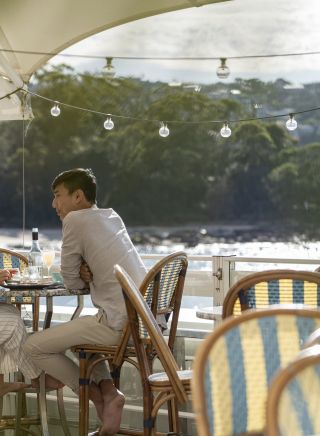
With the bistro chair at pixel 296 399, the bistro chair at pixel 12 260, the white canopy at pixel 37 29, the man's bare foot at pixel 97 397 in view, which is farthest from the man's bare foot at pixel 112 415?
the white canopy at pixel 37 29

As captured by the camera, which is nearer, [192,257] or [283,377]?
[283,377]

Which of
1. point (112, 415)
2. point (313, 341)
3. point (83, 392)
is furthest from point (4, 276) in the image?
point (313, 341)

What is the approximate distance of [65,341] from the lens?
3.28 metres

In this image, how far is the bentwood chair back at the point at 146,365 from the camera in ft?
8.05

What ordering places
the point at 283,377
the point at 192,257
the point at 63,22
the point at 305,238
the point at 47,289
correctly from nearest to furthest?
the point at 283,377
the point at 47,289
the point at 192,257
the point at 63,22
the point at 305,238

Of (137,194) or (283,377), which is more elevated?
(137,194)

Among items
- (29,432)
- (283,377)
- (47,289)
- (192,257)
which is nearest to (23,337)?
(47,289)

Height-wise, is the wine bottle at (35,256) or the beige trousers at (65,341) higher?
the wine bottle at (35,256)

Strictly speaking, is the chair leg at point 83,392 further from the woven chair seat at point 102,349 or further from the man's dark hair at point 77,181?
the man's dark hair at point 77,181

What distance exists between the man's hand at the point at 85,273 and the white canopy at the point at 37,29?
2.96 metres

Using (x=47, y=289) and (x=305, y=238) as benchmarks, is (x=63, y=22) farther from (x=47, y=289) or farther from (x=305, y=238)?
(x=305, y=238)

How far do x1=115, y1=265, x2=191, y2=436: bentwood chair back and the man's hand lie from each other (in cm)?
44

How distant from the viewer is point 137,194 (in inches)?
637

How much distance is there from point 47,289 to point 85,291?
0.50ft
